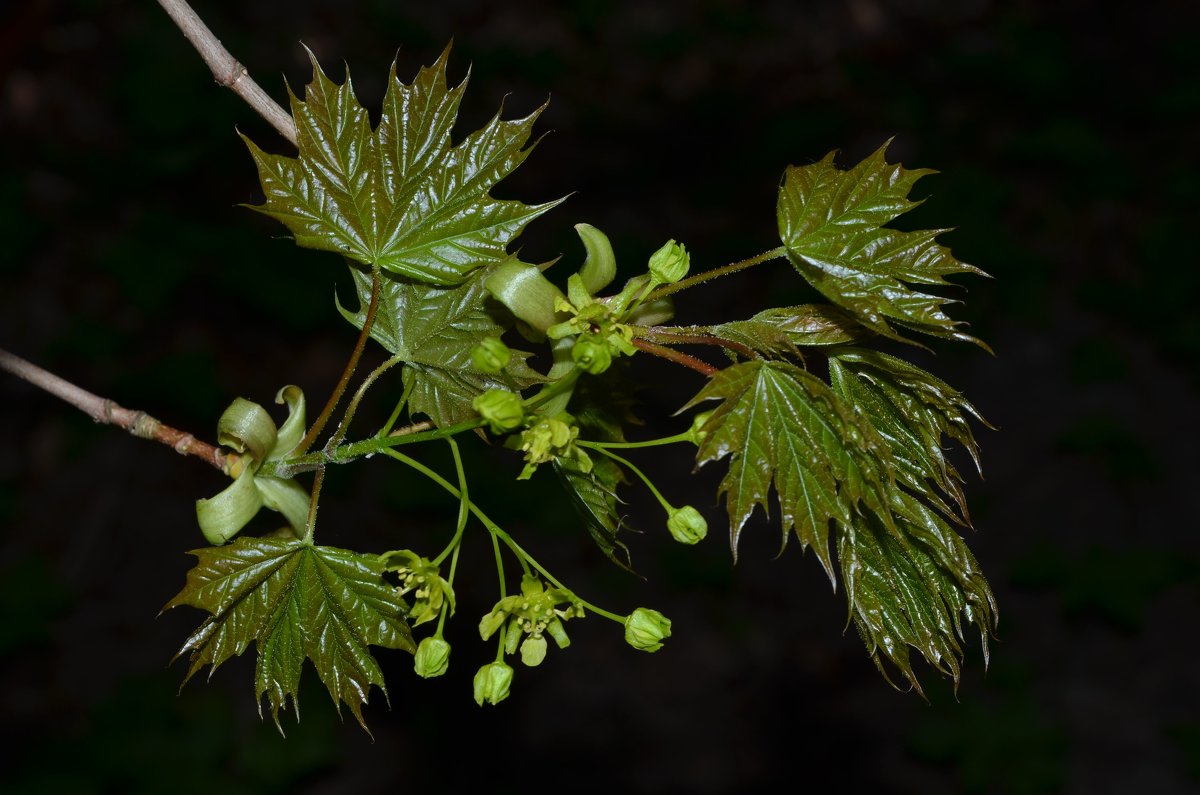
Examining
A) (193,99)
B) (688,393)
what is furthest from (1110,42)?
(193,99)

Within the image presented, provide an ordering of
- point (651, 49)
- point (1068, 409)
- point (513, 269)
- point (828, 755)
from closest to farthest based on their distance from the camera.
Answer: point (513, 269), point (828, 755), point (1068, 409), point (651, 49)

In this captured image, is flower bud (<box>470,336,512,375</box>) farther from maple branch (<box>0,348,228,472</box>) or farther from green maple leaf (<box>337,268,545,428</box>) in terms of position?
maple branch (<box>0,348,228,472</box>)

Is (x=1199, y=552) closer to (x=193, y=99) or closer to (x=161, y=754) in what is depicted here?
A: (x=161, y=754)

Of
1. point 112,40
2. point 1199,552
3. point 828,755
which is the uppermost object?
point 112,40

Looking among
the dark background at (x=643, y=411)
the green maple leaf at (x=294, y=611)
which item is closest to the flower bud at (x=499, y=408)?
the green maple leaf at (x=294, y=611)

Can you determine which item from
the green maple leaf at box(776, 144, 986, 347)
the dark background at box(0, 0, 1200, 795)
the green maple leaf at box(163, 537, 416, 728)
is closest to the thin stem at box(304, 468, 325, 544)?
the green maple leaf at box(163, 537, 416, 728)

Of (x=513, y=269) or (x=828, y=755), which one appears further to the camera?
(x=828, y=755)

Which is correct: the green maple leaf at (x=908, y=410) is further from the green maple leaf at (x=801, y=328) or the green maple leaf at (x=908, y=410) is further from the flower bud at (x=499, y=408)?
the flower bud at (x=499, y=408)
